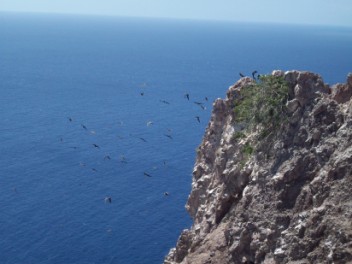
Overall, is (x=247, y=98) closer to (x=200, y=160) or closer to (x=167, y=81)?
(x=200, y=160)

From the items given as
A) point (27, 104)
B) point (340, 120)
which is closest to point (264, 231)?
point (340, 120)

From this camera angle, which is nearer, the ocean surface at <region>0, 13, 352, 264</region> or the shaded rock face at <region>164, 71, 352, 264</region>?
the shaded rock face at <region>164, 71, 352, 264</region>

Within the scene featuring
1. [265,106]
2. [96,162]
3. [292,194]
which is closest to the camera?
[292,194]

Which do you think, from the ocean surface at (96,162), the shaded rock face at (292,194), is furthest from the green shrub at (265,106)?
the ocean surface at (96,162)

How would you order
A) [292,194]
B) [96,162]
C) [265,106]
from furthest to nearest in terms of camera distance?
[96,162], [265,106], [292,194]

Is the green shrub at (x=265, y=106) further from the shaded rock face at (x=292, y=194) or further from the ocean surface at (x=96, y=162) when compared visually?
the ocean surface at (x=96, y=162)

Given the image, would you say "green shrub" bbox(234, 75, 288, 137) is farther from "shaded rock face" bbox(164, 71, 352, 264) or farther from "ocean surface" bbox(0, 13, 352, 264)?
"ocean surface" bbox(0, 13, 352, 264)

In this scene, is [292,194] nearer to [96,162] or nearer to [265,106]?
[265,106]

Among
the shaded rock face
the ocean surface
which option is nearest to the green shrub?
the shaded rock face

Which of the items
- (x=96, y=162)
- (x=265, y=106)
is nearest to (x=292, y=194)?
(x=265, y=106)
